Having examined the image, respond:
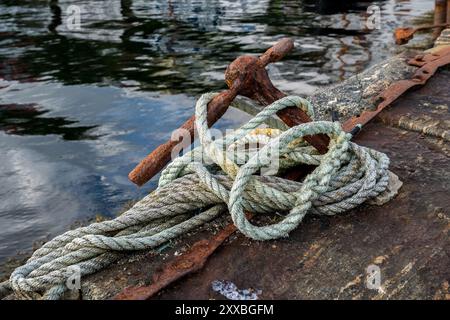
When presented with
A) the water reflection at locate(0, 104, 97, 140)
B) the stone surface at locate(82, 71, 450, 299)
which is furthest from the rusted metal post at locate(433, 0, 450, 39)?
the stone surface at locate(82, 71, 450, 299)

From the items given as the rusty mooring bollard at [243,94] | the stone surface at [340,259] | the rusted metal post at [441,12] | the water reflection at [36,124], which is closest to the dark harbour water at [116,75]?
the water reflection at [36,124]

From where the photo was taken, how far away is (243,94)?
2.02 m

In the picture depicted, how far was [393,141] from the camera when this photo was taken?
2527 millimetres

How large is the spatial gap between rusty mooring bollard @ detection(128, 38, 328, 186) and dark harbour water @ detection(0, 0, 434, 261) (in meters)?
1.77

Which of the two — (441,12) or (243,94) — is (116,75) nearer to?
(441,12)

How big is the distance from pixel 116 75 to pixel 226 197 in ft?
17.5

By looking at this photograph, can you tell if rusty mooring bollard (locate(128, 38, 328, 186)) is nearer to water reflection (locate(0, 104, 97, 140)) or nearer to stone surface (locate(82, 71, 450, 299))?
stone surface (locate(82, 71, 450, 299))

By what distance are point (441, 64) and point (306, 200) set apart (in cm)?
241

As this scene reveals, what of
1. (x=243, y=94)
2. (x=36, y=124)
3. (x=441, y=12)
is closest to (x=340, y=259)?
(x=243, y=94)

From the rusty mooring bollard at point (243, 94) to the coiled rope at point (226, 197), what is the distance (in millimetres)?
56

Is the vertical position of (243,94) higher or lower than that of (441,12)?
lower

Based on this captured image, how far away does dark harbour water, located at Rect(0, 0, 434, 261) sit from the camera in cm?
389
